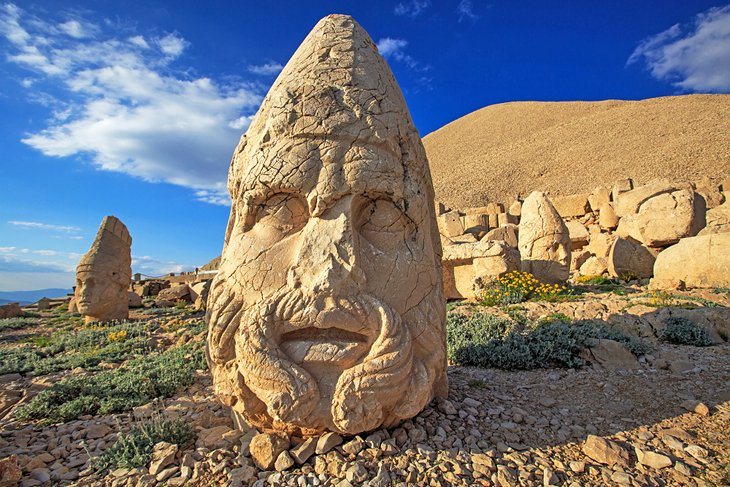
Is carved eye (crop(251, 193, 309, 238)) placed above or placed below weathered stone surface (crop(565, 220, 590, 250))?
below

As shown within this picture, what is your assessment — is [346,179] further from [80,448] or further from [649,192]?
[649,192]

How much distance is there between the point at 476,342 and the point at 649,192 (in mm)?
12360

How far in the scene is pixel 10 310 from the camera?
13984 millimetres

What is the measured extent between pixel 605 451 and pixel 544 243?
821cm

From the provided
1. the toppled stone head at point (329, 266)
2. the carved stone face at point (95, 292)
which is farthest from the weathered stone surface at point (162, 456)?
the carved stone face at point (95, 292)

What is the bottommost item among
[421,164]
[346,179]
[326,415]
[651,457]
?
[651,457]

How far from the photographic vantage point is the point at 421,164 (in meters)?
3.07

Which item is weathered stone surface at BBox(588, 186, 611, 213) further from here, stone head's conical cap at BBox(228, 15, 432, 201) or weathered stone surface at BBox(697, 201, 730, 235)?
stone head's conical cap at BBox(228, 15, 432, 201)

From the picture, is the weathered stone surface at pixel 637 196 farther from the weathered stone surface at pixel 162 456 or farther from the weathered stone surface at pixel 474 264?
the weathered stone surface at pixel 162 456

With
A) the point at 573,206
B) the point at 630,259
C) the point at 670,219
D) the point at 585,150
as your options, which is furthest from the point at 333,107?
the point at 585,150

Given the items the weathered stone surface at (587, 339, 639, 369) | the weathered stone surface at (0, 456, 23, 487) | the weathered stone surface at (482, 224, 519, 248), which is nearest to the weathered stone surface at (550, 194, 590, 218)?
the weathered stone surface at (482, 224, 519, 248)

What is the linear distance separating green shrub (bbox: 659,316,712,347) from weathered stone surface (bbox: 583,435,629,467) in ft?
11.0

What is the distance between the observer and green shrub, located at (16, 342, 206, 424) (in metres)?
3.60

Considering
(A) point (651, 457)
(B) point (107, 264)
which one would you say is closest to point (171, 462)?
(A) point (651, 457)
